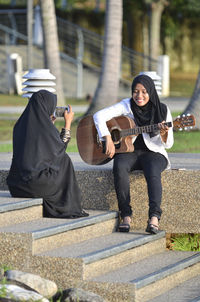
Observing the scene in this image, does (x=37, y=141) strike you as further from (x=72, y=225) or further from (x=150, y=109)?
(x=150, y=109)

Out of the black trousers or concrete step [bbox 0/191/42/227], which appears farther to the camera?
the black trousers

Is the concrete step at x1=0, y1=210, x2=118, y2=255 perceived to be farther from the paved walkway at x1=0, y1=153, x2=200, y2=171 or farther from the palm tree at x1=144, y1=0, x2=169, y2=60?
the palm tree at x1=144, y1=0, x2=169, y2=60

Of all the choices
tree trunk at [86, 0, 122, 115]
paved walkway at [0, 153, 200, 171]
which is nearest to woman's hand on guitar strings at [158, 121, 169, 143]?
paved walkway at [0, 153, 200, 171]

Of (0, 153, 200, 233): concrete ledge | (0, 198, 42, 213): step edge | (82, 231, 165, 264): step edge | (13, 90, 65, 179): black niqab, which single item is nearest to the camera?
(82, 231, 165, 264): step edge

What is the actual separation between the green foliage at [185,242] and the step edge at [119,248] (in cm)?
61

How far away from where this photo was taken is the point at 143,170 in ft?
24.3

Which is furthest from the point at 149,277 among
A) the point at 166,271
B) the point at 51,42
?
the point at 51,42

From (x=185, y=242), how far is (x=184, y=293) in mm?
1559

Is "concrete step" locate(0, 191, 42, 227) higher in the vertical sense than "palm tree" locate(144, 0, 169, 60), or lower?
lower

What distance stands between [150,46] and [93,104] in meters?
13.9

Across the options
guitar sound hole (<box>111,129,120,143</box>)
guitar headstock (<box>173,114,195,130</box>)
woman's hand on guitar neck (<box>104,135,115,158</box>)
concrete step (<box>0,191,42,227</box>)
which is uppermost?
guitar headstock (<box>173,114,195,130</box>)

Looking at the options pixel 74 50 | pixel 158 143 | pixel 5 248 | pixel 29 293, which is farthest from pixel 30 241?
pixel 74 50

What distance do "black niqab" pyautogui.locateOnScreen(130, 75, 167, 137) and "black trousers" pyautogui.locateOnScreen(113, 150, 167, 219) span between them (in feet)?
0.80

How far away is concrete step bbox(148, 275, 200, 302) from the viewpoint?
6.46 metres
